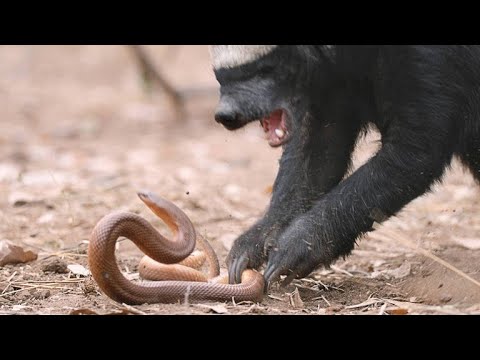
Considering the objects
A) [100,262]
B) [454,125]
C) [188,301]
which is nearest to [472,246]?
[454,125]

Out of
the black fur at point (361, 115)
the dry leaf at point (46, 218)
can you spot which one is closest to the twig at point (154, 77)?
the dry leaf at point (46, 218)

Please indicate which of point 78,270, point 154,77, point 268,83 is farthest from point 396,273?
point 154,77

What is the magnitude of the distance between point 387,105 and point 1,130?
29.3 feet

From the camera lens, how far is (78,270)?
5.93 m

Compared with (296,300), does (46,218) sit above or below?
above

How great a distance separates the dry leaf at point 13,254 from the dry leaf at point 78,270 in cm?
33

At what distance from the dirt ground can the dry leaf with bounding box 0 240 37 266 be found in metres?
0.08

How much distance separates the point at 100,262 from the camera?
4816 mm

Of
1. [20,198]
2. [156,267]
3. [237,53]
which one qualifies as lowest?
[156,267]

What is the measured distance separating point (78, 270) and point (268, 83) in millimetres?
1859

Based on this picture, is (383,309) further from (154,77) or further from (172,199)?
(154,77)

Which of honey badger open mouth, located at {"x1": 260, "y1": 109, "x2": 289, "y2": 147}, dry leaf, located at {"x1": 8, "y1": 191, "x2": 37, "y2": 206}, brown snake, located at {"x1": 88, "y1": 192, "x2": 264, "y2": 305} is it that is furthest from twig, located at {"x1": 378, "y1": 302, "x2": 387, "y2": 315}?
dry leaf, located at {"x1": 8, "y1": 191, "x2": 37, "y2": 206}

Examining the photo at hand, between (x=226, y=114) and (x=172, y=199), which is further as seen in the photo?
(x=172, y=199)

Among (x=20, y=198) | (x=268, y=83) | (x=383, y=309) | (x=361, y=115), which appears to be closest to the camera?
(x=383, y=309)
